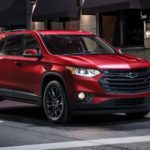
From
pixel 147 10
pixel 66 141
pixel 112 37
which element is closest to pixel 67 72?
pixel 66 141

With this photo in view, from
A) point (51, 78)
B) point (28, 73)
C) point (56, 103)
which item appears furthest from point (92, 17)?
point (56, 103)

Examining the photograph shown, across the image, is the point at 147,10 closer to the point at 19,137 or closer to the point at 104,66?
the point at 104,66

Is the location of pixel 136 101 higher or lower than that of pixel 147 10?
lower

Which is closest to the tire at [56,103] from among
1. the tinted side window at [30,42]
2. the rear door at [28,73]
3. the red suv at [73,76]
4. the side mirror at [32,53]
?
the red suv at [73,76]

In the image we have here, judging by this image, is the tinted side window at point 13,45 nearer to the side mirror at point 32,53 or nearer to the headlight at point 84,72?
the side mirror at point 32,53

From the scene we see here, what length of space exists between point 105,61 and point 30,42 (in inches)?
80.7

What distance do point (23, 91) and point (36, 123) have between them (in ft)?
3.10

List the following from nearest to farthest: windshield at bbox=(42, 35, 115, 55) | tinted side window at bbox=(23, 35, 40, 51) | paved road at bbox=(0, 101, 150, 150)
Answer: paved road at bbox=(0, 101, 150, 150), windshield at bbox=(42, 35, 115, 55), tinted side window at bbox=(23, 35, 40, 51)

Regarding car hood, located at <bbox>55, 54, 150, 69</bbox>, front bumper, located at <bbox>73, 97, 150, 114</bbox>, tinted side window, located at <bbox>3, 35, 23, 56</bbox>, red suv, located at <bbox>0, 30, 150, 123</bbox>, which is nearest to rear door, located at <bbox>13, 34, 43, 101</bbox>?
red suv, located at <bbox>0, 30, 150, 123</bbox>

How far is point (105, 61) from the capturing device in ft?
35.5

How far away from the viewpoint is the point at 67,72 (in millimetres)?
10719

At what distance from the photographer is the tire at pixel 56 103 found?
10.8 m

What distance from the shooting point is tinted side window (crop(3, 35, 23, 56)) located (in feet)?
40.8

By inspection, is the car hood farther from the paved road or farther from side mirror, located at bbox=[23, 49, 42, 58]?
the paved road
